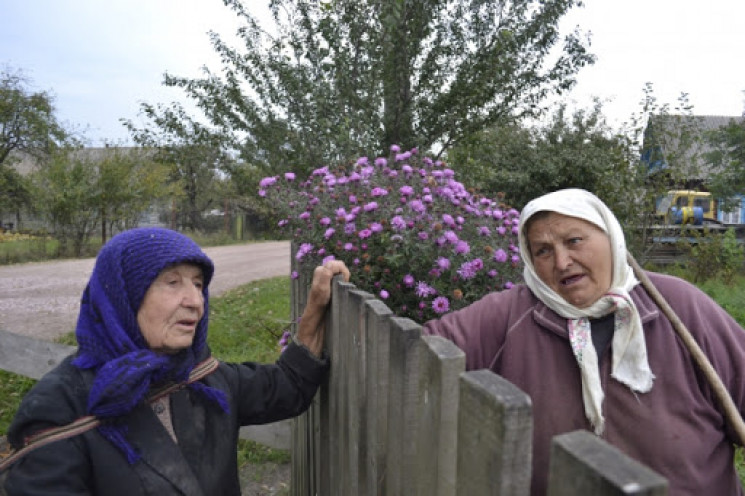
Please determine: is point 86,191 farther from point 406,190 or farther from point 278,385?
point 278,385

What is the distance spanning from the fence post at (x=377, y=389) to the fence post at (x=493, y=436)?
406 mm

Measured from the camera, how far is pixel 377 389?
49.8 inches

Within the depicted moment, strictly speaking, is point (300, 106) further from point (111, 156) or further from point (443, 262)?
point (111, 156)

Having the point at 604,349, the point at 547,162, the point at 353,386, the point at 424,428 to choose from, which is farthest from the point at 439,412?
the point at 547,162

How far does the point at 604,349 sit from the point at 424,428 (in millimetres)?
742

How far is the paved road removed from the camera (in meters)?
6.68

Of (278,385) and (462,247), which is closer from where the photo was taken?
(278,385)

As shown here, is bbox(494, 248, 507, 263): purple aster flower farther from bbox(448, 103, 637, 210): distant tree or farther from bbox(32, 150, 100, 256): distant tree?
bbox(32, 150, 100, 256): distant tree

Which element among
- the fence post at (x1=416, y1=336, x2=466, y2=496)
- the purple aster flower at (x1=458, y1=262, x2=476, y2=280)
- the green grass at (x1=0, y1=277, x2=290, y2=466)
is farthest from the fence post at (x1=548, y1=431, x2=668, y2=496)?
the green grass at (x1=0, y1=277, x2=290, y2=466)

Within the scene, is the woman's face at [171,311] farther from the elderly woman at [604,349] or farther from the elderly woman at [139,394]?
the elderly woman at [604,349]

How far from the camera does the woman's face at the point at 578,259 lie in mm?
1564

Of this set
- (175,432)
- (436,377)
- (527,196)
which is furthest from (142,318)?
(527,196)

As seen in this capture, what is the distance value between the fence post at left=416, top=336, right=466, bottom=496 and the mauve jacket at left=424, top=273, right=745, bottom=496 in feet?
1.78

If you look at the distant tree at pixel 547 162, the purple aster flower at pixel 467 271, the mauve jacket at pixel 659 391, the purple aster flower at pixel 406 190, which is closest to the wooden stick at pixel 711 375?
the mauve jacket at pixel 659 391
